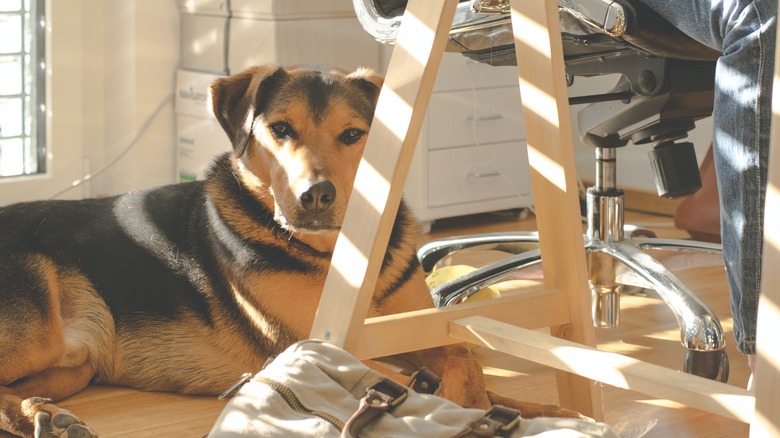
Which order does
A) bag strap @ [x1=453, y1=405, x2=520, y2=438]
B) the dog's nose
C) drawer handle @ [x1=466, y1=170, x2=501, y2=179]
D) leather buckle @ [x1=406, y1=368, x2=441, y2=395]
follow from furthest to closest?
drawer handle @ [x1=466, y1=170, x2=501, y2=179] → the dog's nose → leather buckle @ [x1=406, y1=368, x2=441, y2=395] → bag strap @ [x1=453, y1=405, x2=520, y2=438]

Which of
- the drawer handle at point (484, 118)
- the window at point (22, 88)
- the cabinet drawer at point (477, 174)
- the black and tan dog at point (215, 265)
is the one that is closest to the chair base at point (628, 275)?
the black and tan dog at point (215, 265)

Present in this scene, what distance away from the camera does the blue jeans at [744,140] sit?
49.5 inches

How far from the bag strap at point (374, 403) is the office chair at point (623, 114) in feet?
2.37

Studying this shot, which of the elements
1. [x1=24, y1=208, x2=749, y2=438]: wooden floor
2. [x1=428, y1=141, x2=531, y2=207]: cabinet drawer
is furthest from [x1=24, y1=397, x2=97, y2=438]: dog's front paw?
[x1=428, y1=141, x2=531, y2=207]: cabinet drawer

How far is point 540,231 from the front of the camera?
152 centimetres

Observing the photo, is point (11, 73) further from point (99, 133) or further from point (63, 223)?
point (63, 223)

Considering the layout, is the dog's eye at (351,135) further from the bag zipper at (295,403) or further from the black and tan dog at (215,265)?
the bag zipper at (295,403)

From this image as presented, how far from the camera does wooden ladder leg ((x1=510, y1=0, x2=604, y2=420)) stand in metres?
1.41

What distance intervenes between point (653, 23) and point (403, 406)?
0.79m

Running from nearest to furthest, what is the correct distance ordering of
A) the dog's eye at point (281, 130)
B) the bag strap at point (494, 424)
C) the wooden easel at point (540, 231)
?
the bag strap at point (494, 424) → the wooden easel at point (540, 231) → the dog's eye at point (281, 130)

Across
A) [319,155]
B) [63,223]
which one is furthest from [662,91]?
[63,223]

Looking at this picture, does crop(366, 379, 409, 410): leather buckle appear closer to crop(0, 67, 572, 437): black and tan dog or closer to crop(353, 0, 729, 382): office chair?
crop(0, 67, 572, 437): black and tan dog

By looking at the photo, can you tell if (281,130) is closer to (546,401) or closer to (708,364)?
(546,401)

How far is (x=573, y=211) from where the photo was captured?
1466 mm
